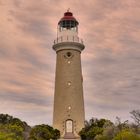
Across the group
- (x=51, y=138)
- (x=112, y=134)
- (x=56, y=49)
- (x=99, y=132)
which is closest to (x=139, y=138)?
(x=112, y=134)

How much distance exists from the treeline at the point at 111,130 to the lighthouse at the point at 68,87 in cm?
229

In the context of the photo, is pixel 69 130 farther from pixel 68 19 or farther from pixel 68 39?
pixel 68 19

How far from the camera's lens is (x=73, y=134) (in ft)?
183

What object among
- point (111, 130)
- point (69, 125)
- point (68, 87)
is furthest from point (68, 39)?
point (111, 130)

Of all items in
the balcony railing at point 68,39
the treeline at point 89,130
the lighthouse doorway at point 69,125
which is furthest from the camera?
the balcony railing at point 68,39

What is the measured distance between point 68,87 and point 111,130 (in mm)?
13263

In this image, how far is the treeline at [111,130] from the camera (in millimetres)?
38500

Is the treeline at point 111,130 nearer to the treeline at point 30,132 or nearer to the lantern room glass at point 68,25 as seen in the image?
the treeline at point 30,132

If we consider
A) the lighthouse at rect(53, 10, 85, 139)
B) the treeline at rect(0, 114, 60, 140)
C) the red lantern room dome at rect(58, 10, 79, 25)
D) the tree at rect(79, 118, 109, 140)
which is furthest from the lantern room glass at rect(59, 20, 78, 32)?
the treeline at rect(0, 114, 60, 140)

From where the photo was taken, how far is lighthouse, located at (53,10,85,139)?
Result: 55406 millimetres

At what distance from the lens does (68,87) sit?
55.9 metres

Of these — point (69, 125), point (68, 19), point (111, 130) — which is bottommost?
point (111, 130)

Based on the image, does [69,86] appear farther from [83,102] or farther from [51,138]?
[51,138]

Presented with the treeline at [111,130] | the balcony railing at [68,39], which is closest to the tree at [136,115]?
the treeline at [111,130]
